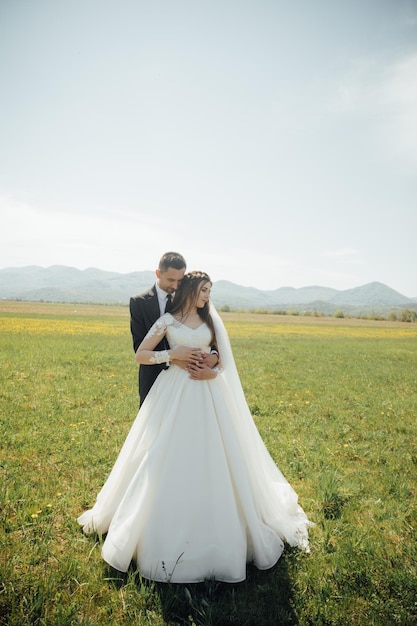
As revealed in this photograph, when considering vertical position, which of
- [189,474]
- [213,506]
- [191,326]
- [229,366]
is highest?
[191,326]

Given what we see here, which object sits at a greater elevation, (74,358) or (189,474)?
(189,474)

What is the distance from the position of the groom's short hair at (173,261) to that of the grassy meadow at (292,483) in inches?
129

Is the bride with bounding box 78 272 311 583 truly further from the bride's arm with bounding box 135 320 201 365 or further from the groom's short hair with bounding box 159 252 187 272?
the groom's short hair with bounding box 159 252 187 272

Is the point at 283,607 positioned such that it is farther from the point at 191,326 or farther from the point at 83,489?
the point at 83,489

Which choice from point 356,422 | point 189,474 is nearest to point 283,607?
point 189,474

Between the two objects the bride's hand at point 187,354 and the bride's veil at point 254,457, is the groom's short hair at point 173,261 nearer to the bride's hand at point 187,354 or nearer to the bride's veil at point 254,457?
the bride's veil at point 254,457

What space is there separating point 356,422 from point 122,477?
6825mm

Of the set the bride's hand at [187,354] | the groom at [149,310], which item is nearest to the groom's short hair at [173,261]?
the groom at [149,310]

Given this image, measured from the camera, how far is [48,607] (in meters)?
3.19

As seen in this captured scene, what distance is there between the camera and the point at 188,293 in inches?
165

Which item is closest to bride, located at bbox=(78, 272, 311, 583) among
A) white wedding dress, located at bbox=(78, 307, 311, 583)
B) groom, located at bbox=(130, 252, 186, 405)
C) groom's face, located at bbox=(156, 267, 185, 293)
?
white wedding dress, located at bbox=(78, 307, 311, 583)

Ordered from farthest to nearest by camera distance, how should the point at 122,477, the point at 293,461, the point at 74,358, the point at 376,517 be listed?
the point at 74,358 < the point at 293,461 < the point at 376,517 < the point at 122,477

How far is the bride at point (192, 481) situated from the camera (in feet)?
11.7

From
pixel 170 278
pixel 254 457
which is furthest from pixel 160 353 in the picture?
pixel 254 457
